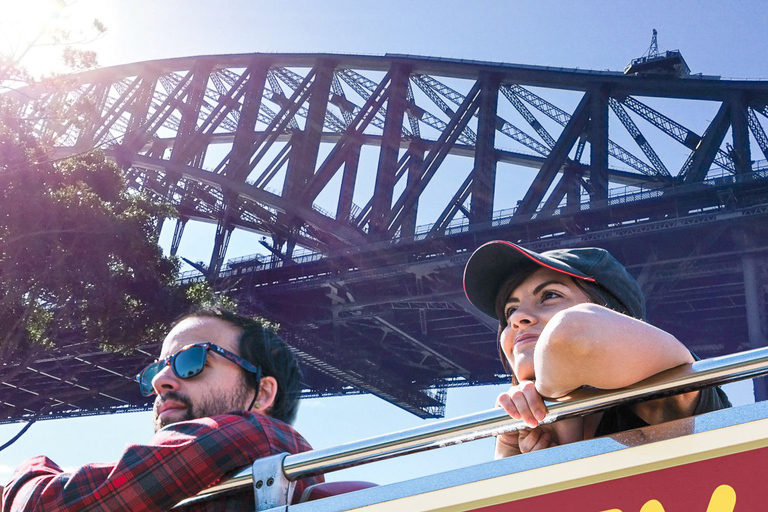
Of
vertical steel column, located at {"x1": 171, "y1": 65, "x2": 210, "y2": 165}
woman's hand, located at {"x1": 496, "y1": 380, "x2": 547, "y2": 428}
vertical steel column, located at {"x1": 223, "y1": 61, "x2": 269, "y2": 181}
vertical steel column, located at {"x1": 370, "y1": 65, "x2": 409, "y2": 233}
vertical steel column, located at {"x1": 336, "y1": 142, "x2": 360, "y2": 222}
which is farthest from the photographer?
vertical steel column, located at {"x1": 171, "y1": 65, "x2": 210, "y2": 165}

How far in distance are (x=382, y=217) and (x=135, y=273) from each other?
14.9m

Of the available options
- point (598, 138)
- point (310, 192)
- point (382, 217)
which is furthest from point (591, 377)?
point (310, 192)

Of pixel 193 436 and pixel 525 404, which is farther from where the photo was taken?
pixel 193 436

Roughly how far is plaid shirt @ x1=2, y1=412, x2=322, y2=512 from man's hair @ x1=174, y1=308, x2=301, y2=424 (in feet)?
2.05

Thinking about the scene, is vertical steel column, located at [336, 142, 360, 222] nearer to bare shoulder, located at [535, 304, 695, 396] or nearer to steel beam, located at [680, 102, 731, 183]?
steel beam, located at [680, 102, 731, 183]

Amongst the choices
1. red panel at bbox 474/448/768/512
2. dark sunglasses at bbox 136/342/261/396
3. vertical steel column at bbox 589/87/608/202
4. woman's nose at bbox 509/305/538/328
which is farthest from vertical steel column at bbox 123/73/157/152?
red panel at bbox 474/448/768/512

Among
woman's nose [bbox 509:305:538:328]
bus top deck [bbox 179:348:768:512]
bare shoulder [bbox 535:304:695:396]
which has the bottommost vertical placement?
bus top deck [bbox 179:348:768:512]

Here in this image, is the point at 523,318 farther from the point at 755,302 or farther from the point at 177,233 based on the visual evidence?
the point at 177,233

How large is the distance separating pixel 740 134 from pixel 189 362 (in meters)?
26.5

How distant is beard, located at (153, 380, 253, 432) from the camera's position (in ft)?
8.07

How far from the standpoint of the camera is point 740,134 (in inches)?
1023

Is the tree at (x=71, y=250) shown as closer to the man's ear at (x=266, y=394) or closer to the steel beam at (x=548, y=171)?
the man's ear at (x=266, y=394)

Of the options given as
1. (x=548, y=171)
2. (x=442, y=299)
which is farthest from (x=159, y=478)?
(x=442, y=299)

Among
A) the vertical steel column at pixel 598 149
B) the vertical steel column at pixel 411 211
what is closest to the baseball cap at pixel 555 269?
the vertical steel column at pixel 598 149
